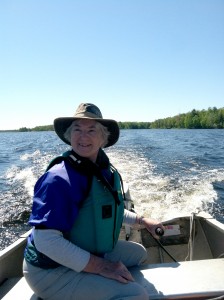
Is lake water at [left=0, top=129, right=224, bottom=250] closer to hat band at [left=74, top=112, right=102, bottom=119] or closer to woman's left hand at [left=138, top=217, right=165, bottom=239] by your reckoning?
woman's left hand at [left=138, top=217, right=165, bottom=239]

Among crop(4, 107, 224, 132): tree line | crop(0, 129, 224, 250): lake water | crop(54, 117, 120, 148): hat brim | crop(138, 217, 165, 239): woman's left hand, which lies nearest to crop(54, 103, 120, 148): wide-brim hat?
crop(54, 117, 120, 148): hat brim

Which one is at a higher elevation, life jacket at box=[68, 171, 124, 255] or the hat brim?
the hat brim

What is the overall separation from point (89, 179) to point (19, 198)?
25.7ft

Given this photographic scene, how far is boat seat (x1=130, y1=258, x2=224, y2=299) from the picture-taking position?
2.08 meters

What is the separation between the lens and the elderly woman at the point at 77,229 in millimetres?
1799

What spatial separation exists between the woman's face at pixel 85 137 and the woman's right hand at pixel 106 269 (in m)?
0.72

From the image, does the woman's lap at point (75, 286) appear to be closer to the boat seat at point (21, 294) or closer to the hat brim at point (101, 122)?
the boat seat at point (21, 294)

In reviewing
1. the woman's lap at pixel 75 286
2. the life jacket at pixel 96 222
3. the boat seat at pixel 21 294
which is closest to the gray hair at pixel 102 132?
the life jacket at pixel 96 222

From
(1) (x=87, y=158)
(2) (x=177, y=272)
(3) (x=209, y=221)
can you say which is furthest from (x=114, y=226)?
(3) (x=209, y=221)

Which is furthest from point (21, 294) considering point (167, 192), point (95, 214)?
point (167, 192)

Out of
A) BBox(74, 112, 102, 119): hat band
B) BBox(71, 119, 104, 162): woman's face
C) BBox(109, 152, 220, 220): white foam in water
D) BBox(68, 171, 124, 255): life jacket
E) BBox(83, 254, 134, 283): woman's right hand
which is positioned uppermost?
BBox(74, 112, 102, 119): hat band

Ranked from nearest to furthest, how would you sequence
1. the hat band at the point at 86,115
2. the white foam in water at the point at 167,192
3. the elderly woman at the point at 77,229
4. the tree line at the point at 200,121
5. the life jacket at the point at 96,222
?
1. the elderly woman at the point at 77,229
2. the life jacket at the point at 96,222
3. the hat band at the point at 86,115
4. the white foam in water at the point at 167,192
5. the tree line at the point at 200,121

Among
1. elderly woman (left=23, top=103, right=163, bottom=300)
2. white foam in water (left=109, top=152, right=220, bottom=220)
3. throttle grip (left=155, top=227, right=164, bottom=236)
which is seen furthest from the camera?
white foam in water (left=109, top=152, right=220, bottom=220)

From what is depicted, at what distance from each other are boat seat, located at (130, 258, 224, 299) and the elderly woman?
30 centimetres
